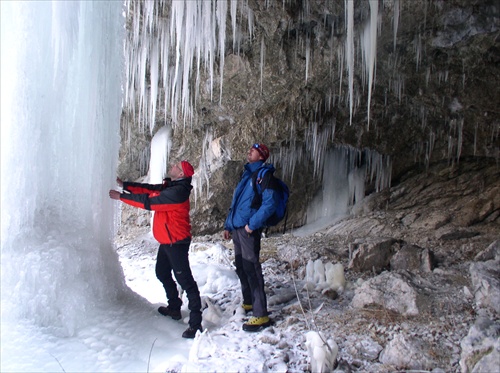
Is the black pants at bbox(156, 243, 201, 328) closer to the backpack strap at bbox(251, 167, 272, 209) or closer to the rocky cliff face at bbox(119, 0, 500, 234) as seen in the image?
the backpack strap at bbox(251, 167, 272, 209)

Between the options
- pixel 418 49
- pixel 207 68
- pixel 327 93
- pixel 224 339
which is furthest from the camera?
pixel 327 93

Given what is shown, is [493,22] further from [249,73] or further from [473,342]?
[473,342]

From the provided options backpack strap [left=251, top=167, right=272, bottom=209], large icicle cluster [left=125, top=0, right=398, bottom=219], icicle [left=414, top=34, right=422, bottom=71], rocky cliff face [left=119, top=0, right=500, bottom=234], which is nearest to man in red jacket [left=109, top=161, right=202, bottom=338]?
backpack strap [left=251, top=167, right=272, bottom=209]

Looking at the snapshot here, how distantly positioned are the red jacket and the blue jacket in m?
0.46

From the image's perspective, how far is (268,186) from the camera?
377 centimetres

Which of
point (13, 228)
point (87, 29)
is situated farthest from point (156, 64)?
point (13, 228)

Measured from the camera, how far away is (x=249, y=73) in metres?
7.46

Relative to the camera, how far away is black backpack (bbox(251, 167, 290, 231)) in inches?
149

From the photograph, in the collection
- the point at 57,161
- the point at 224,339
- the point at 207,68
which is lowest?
the point at 224,339

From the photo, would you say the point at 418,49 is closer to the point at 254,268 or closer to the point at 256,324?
the point at 254,268

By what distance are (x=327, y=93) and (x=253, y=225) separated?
16.1 ft

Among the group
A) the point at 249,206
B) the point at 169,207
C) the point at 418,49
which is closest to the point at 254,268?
the point at 249,206

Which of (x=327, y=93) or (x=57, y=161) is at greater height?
(x=327, y=93)

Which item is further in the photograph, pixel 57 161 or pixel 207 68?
pixel 207 68
